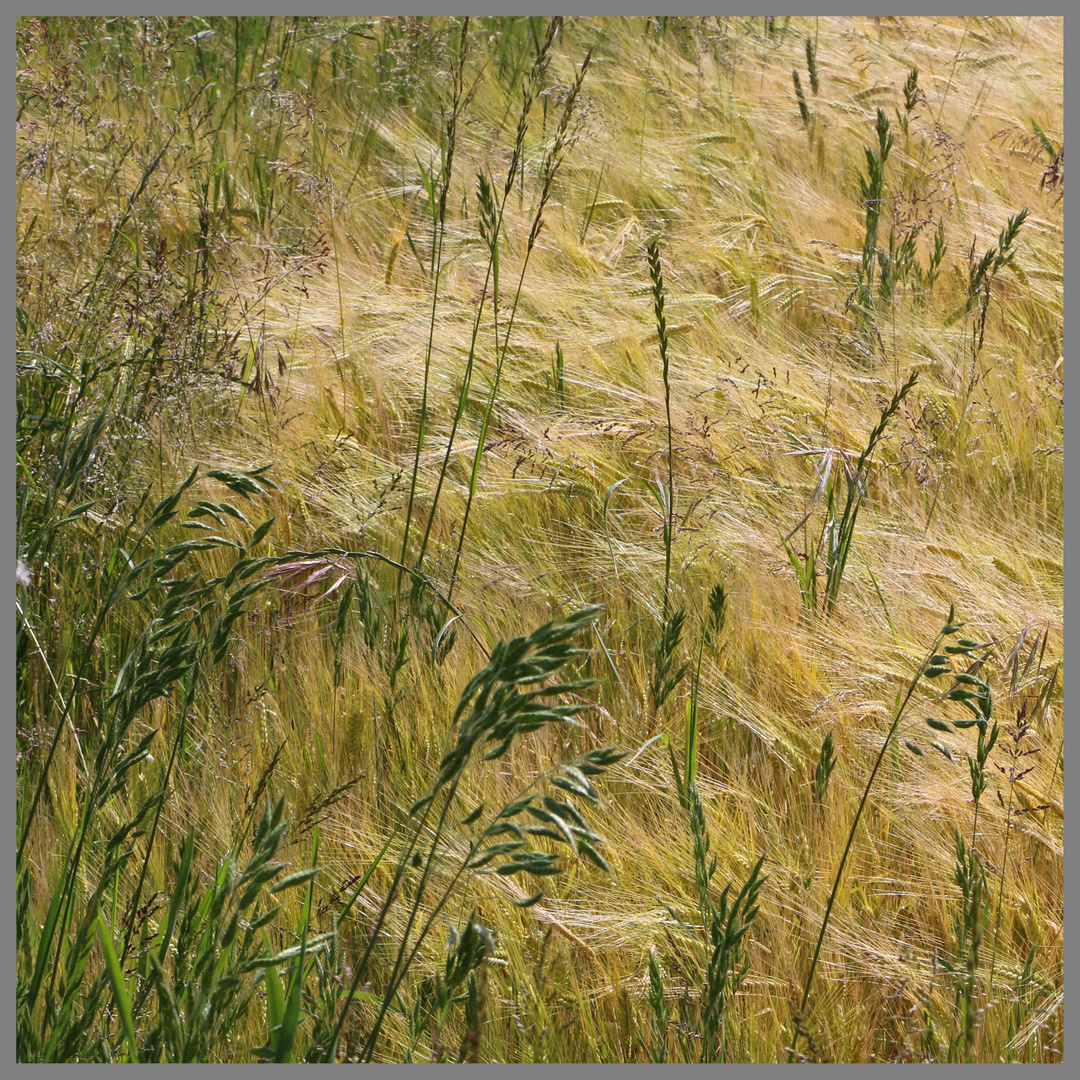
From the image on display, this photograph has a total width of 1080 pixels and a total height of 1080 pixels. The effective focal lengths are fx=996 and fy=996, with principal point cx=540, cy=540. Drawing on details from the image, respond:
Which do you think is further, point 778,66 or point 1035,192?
point 778,66

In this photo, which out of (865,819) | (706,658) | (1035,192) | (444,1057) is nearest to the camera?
(444,1057)

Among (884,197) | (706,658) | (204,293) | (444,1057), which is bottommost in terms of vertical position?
(444,1057)

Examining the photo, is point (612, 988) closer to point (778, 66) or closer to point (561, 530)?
point (561, 530)

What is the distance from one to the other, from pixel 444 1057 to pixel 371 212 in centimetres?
258

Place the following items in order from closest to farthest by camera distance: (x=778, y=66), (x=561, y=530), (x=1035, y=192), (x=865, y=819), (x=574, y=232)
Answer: (x=865, y=819) → (x=561, y=530) → (x=574, y=232) → (x=1035, y=192) → (x=778, y=66)

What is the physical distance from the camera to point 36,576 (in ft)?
5.18

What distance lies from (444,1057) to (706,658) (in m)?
0.74

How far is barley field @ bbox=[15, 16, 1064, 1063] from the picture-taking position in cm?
104

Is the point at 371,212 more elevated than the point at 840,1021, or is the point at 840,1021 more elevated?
the point at 371,212

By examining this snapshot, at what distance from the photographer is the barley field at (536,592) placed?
3.42ft

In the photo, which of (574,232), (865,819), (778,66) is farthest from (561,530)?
(778,66)

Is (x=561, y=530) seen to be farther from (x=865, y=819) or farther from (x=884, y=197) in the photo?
(x=884, y=197)

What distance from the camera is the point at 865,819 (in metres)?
1.34

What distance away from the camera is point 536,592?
1.74 metres
